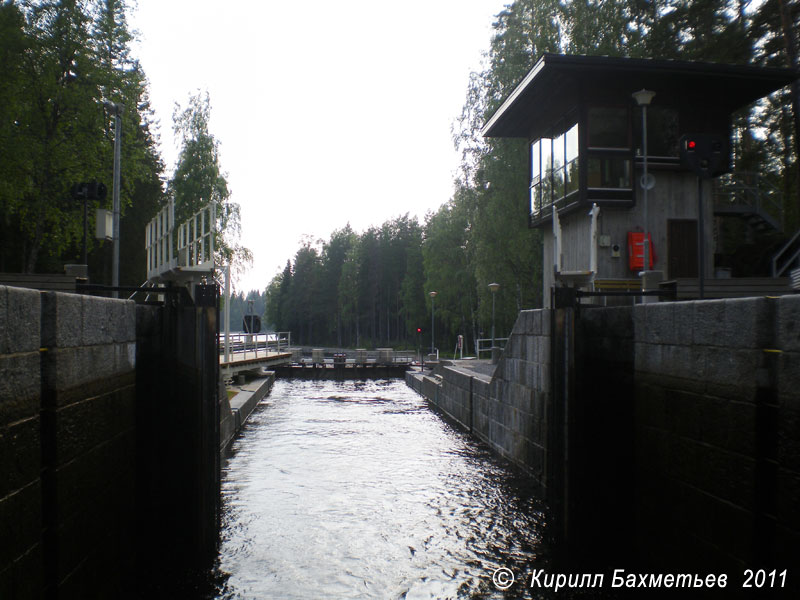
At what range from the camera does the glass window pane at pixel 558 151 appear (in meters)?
17.2

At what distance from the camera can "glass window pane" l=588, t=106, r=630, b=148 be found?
16.2 m

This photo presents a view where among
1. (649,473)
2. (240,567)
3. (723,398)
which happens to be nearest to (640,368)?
(649,473)

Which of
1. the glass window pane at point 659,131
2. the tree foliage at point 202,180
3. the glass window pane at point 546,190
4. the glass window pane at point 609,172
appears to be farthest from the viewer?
the tree foliage at point 202,180

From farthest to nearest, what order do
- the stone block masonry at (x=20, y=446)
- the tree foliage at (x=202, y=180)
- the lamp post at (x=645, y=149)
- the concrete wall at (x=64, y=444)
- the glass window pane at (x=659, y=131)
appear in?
the tree foliage at (x=202, y=180) < the glass window pane at (x=659, y=131) < the lamp post at (x=645, y=149) < the concrete wall at (x=64, y=444) < the stone block masonry at (x=20, y=446)

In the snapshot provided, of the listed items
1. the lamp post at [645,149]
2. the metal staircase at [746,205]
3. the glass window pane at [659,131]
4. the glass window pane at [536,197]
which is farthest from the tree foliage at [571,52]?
the lamp post at [645,149]

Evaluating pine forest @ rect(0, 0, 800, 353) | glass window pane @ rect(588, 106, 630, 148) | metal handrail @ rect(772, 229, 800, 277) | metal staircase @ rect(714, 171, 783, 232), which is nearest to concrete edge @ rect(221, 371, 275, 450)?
pine forest @ rect(0, 0, 800, 353)

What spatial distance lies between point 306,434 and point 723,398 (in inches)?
496

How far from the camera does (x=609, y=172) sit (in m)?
16.1

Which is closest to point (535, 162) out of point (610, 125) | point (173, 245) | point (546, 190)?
Result: point (546, 190)

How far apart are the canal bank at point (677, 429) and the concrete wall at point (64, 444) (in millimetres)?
4810

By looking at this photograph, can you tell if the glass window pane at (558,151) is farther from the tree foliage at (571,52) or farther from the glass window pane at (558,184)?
the tree foliage at (571,52)

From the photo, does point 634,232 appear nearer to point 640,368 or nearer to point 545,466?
point 545,466

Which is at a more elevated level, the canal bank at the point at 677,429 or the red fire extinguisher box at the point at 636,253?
the red fire extinguisher box at the point at 636,253

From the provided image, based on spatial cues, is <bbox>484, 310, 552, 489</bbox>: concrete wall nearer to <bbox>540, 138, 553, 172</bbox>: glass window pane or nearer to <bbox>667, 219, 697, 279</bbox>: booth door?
<bbox>667, 219, 697, 279</bbox>: booth door
